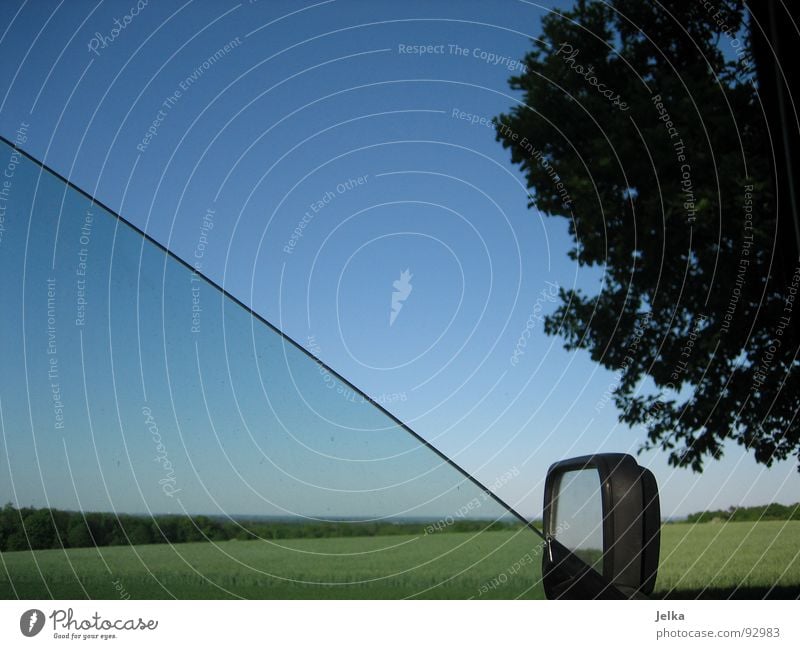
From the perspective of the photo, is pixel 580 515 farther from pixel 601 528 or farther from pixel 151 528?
pixel 151 528

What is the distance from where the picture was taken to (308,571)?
1.54 metres

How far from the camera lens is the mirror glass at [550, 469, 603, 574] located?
115cm

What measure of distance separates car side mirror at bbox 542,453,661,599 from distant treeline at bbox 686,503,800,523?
32.1 inches

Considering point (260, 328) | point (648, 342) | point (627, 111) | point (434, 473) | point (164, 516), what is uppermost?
point (627, 111)

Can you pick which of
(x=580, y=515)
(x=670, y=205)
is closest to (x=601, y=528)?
(x=580, y=515)

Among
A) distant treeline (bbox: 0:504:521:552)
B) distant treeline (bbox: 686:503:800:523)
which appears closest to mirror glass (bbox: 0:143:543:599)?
distant treeline (bbox: 0:504:521:552)

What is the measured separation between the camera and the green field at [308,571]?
138cm

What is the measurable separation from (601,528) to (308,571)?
0.66 m

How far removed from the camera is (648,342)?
2.44 meters
